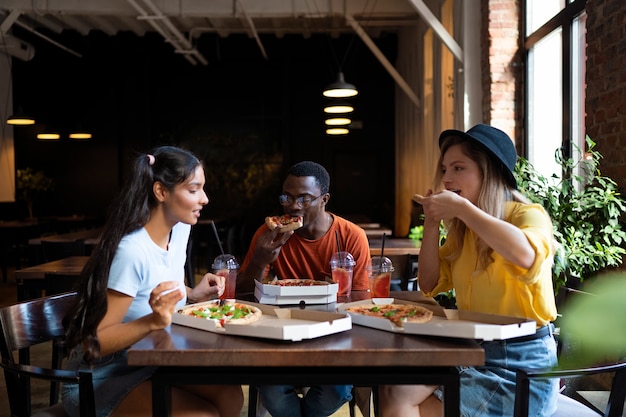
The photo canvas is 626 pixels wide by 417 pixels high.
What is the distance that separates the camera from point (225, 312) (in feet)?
6.13

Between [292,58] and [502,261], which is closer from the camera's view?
[502,261]

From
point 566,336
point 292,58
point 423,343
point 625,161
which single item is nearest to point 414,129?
point 292,58

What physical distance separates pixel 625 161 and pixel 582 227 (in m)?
0.44

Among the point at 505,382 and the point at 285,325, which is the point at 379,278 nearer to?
the point at 505,382

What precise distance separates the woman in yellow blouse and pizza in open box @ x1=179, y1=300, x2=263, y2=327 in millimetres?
439

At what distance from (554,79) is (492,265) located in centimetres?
367

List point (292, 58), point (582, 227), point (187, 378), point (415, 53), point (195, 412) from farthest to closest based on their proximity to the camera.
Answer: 1. point (292, 58)
2. point (415, 53)
3. point (582, 227)
4. point (195, 412)
5. point (187, 378)

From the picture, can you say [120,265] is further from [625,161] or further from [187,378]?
[625,161]

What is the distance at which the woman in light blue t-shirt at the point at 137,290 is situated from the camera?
177cm

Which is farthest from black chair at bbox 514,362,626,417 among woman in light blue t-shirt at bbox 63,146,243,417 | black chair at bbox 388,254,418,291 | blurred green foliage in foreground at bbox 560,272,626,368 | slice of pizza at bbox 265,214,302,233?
black chair at bbox 388,254,418,291

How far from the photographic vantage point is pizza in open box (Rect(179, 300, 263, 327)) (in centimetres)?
176

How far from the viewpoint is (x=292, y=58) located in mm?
13250

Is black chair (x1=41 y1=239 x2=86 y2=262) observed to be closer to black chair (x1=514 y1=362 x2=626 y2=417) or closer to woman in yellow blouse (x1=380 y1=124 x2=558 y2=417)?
woman in yellow blouse (x1=380 y1=124 x2=558 y2=417)

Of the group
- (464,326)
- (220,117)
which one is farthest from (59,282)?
(220,117)
